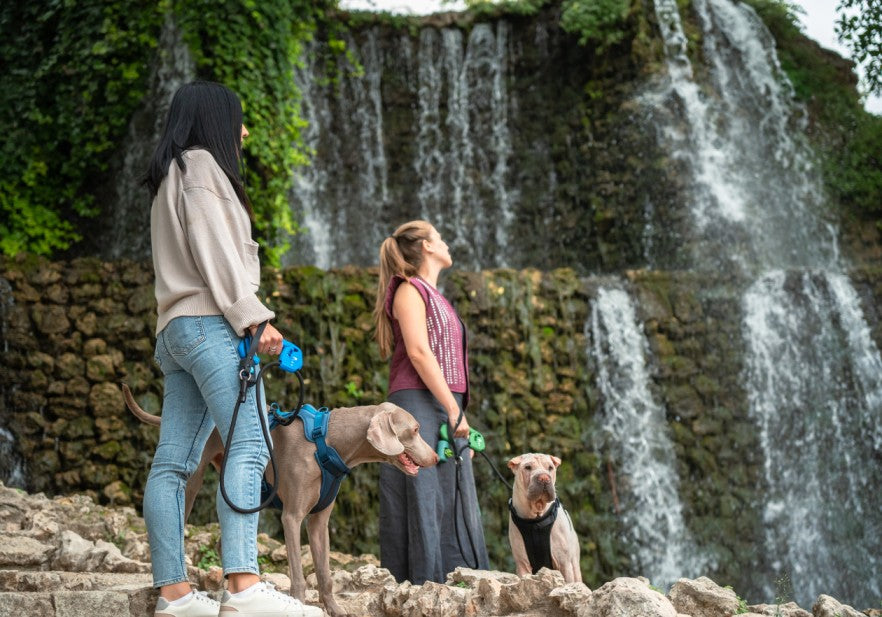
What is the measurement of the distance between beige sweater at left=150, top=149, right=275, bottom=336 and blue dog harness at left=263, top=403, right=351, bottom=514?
0.50 m

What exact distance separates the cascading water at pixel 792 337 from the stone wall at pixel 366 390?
415 millimetres

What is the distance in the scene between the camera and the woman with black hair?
2.96m

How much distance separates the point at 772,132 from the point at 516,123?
3450 mm

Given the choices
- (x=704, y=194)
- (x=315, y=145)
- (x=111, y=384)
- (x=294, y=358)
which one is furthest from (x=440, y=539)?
(x=315, y=145)

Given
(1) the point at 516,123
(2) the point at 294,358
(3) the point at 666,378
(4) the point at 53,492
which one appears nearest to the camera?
(2) the point at 294,358

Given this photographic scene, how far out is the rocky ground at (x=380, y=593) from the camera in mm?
2924

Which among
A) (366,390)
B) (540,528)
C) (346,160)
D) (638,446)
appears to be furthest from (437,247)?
(346,160)

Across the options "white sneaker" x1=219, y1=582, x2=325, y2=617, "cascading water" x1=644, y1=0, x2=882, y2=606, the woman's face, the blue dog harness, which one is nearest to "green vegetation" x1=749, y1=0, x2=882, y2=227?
"cascading water" x1=644, y1=0, x2=882, y2=606

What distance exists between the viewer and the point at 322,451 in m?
3.38

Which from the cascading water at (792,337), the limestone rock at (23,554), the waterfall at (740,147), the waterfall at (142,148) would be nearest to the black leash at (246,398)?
the limestone rock at (23,554)

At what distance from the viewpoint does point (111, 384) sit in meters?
8.37

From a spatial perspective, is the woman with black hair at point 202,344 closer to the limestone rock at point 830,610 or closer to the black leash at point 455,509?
the black leash at point 455,509

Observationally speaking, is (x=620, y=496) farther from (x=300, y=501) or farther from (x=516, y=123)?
(x=516, y=123)

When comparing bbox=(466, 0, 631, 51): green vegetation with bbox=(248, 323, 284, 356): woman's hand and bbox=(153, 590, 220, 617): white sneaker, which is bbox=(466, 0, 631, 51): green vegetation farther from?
bbox=(153, 590, 220, 617): white sneaker
